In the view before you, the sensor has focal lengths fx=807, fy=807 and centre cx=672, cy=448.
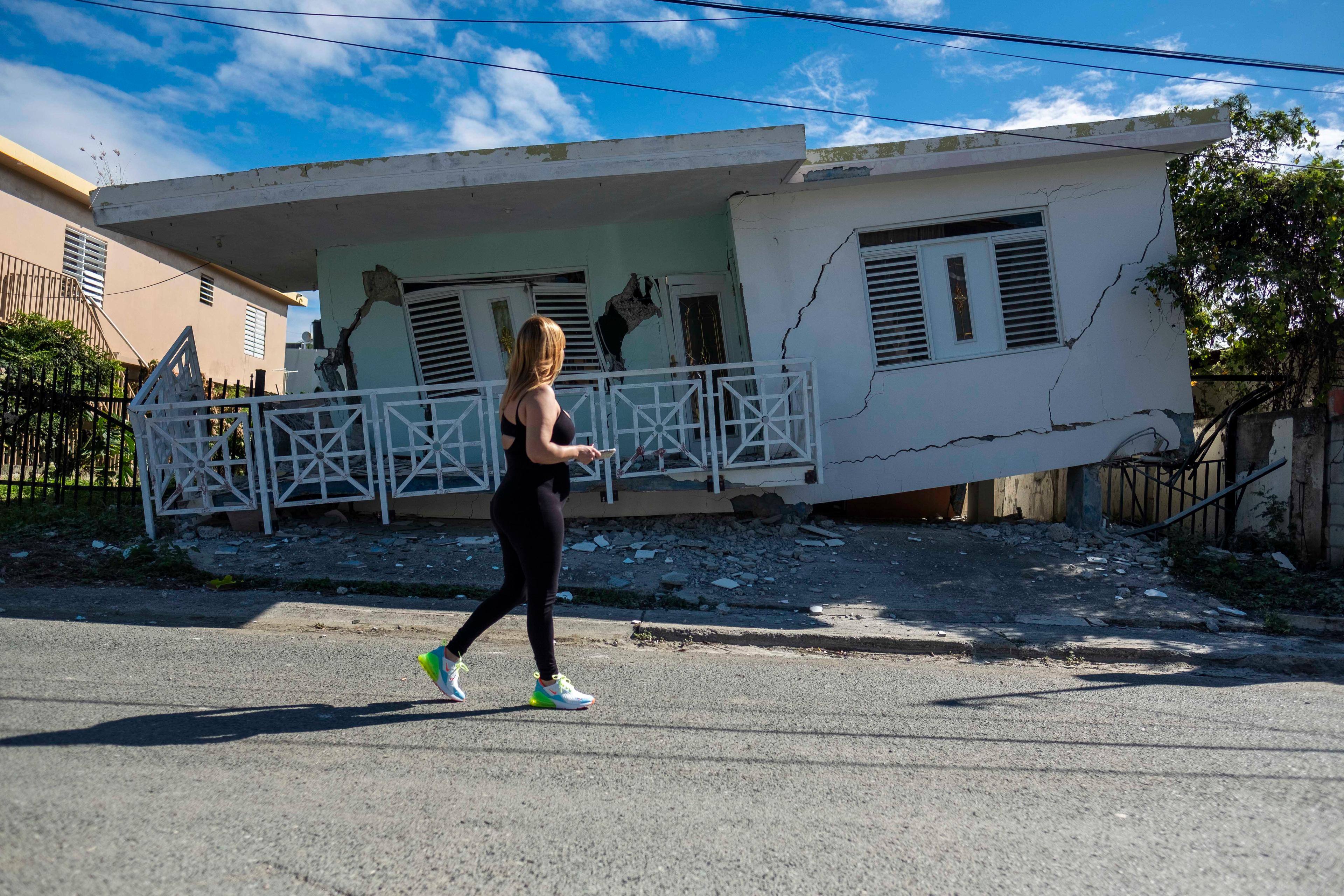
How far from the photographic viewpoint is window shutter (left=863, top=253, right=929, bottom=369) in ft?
25.7

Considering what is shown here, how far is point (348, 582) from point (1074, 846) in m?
4.93

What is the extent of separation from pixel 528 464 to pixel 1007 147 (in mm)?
6092

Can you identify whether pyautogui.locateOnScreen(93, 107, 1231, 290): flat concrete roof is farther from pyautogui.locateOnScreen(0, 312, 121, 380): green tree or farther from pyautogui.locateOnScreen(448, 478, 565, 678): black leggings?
pyautogui.locateOnScreen(0, 312, 121, 380): green tree

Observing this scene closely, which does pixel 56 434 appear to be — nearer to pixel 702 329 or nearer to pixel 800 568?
pixel 702 329

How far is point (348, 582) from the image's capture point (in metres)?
5.84

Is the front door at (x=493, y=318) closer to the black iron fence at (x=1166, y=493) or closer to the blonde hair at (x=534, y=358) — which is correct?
the blonde hair at (x=534, y=358)

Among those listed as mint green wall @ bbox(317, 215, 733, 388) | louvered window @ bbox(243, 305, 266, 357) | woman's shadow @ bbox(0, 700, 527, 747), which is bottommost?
woman's shadow @ bbox(0, 700, 527, 747)

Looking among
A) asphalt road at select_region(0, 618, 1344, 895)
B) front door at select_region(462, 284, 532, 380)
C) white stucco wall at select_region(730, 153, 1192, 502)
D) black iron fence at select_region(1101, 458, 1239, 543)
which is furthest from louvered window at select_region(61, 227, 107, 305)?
black iron fence at select_region(1101, 458, 1239, 543)

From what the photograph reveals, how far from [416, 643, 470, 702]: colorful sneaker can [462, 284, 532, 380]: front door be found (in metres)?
5.42

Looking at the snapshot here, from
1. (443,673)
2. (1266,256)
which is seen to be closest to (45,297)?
(443,673)

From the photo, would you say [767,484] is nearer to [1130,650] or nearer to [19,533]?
[1130,650]

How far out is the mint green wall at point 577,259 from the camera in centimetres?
848

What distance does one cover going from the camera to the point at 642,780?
9.23 feet

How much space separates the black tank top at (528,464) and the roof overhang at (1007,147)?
483 centimetres
